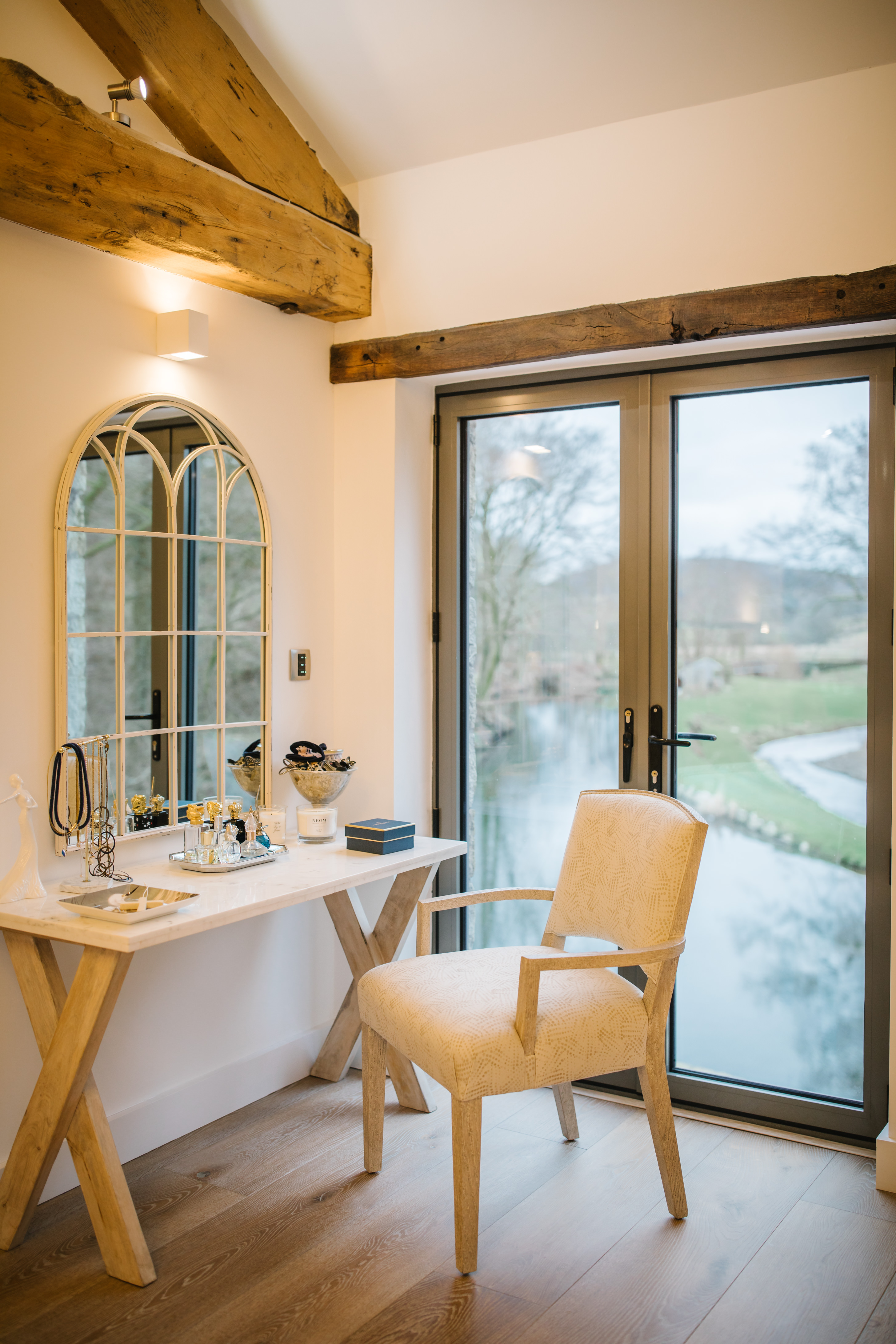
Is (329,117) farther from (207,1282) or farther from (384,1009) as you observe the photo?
(207,1282)

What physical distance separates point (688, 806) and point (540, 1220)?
3.86 ft

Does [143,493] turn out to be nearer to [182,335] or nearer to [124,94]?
[182,335]

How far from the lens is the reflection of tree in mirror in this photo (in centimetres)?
284

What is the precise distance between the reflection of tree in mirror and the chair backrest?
57 centimetres

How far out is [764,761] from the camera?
Result: 298 centimetres

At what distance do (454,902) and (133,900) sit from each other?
837mm

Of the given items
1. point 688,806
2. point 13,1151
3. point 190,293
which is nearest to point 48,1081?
point 13,1151

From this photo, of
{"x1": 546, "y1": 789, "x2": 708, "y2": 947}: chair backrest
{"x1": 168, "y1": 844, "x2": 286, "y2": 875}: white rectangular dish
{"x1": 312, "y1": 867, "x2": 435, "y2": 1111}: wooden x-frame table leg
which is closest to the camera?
{"x1": 546, "y1": 789, "x2": 708, "y2": 947}: chair backrest

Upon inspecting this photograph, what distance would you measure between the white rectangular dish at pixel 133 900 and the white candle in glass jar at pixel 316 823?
610 millimetres

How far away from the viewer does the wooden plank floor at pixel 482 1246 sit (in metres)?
2.01

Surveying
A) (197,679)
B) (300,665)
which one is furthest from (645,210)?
(197,679)

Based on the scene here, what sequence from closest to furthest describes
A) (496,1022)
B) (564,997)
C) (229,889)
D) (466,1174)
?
(466,1174) → (496,1022) → (564,997) → (229,889)

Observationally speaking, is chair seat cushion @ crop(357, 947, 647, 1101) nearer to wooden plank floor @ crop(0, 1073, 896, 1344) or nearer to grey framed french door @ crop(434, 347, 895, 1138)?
wooden plank floor @ crop(0, 1073, 896, 1344)

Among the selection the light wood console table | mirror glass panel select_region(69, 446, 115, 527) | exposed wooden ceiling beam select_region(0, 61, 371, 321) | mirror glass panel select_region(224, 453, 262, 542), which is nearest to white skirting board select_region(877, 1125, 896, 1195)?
the light wood console table
